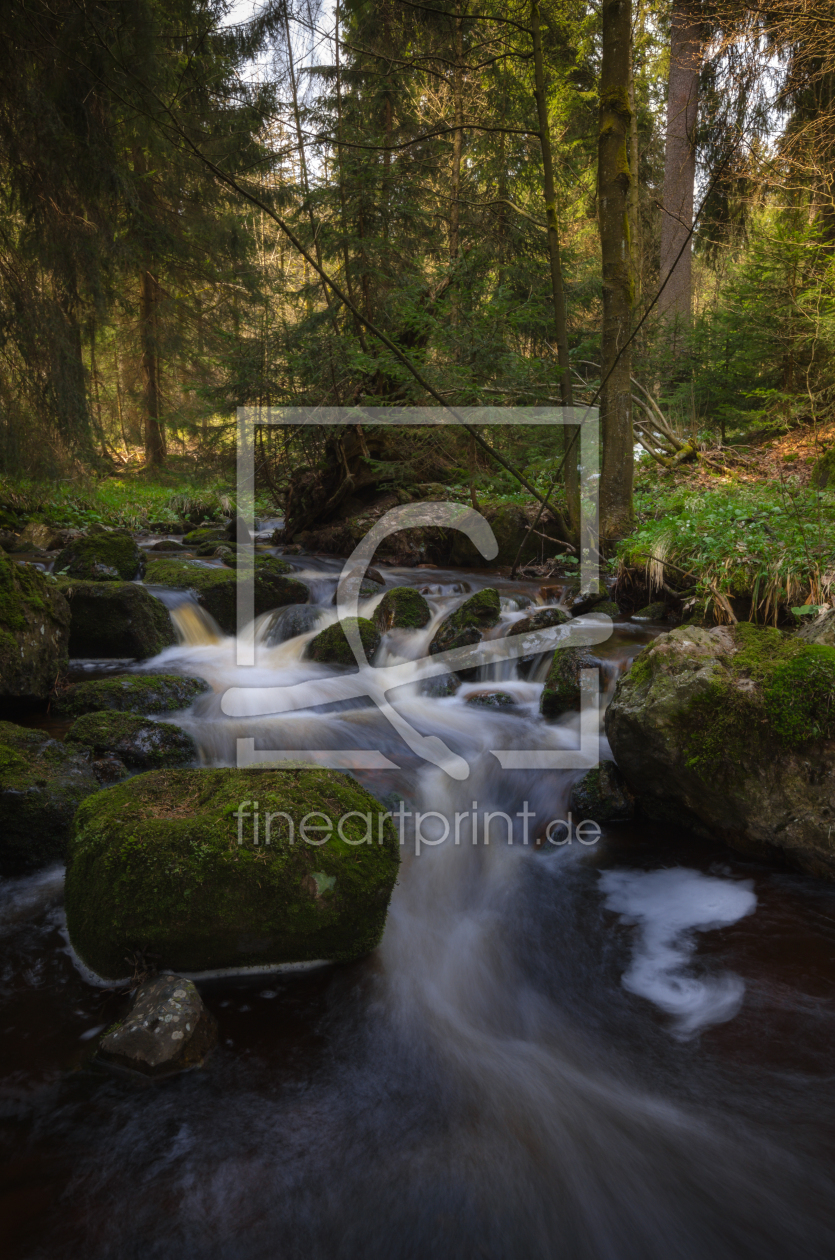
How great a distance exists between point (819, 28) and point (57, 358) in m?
9.33

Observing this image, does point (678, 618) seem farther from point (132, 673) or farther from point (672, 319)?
point (672, 319)

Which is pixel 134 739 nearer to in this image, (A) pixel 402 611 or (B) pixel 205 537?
(A) pixel 402 611

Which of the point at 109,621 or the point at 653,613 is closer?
the point at 109,621

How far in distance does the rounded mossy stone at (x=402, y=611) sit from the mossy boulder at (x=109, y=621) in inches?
105

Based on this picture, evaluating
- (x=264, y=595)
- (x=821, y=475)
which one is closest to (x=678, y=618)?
(x=821, y=475)

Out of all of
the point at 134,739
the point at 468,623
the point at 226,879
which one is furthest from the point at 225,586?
the point at 226,879

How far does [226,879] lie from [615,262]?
310 inches

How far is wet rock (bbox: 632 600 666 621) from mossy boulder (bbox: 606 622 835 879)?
2805 mm

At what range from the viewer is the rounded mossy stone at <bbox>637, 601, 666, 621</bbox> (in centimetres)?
723

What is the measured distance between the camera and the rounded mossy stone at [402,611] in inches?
313

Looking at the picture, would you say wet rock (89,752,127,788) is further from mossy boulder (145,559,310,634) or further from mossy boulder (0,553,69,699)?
mossy boulder (145,559,310,634)

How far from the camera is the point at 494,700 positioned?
6133 millimetres

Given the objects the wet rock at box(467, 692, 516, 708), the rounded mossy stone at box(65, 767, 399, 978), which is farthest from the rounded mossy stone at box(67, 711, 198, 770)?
the wet rock at box(467, 692, 516, 708)

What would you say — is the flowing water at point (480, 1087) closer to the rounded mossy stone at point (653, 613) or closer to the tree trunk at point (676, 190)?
the rounded mossy stone at point (653, 613)
